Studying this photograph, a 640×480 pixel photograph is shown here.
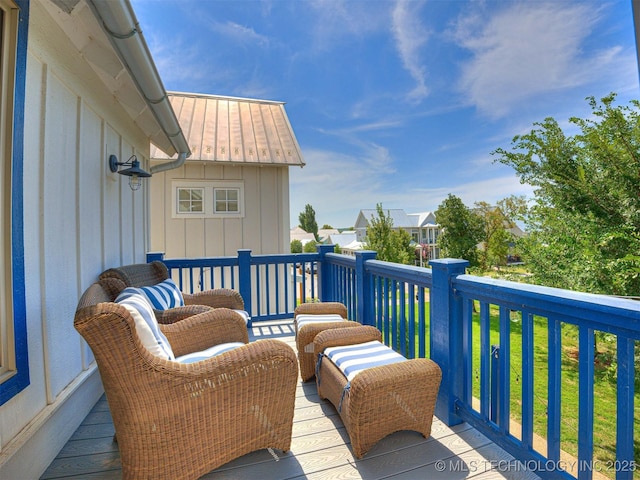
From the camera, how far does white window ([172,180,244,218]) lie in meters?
6.55

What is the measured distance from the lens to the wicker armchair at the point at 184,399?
1.27m

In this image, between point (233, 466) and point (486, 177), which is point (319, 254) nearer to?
point (233, 466)

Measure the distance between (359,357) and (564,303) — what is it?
46.0 inches

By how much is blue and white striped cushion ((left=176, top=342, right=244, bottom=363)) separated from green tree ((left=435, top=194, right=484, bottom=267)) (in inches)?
491

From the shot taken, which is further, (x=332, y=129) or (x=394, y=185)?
(x=394, y=185)

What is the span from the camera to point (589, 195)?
145 inches

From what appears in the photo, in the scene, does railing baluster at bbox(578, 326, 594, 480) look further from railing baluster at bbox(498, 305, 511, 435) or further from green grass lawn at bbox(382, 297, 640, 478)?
green grass lawn at bbox(382, 297, 640, 478)

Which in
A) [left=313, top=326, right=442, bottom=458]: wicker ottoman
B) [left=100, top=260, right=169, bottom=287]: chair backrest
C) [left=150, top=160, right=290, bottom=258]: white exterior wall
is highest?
[left=150, top=160, right=290, bottom=258]: white exterior wall

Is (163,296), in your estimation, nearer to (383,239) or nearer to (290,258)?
(290,258)

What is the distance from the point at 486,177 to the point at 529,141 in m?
24.0

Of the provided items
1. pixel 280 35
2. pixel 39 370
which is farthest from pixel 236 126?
pixel 39 370

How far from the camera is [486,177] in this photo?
84.1 feet

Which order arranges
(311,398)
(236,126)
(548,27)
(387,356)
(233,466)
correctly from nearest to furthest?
(233,466) < (387,356) < (311,398) < (548,27) < (236,126)

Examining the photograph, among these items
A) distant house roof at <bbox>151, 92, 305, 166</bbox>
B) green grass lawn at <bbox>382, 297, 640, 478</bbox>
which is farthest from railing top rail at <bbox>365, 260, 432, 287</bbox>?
distant house roof at <bbox>151, 92, 305, 166</bbox>
